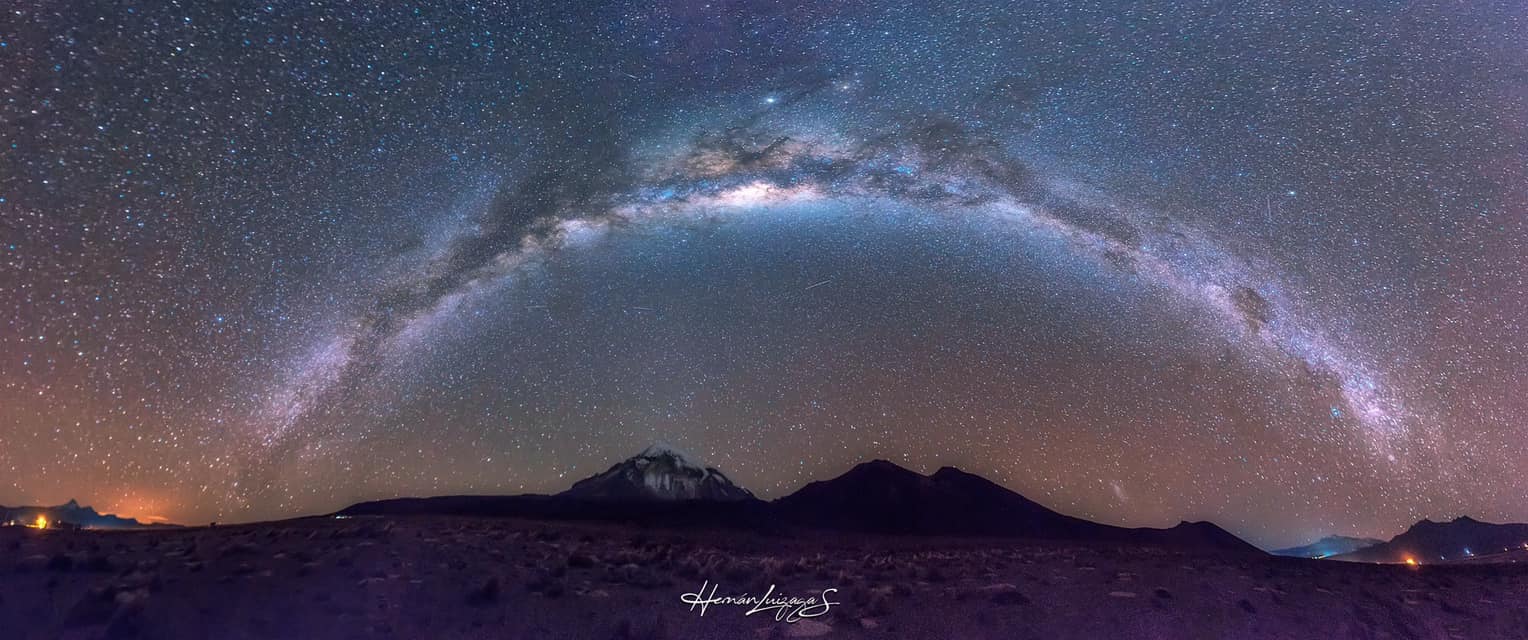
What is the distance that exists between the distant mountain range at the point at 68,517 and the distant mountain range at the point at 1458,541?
3671cm

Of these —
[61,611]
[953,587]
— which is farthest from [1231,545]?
[61,611]

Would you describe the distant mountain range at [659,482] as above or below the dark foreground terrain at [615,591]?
above

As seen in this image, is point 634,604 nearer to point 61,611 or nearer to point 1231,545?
point 61,611

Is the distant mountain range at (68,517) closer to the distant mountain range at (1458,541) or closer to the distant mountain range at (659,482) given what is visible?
the distant mountain range at (659,482)

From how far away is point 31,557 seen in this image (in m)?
8.65

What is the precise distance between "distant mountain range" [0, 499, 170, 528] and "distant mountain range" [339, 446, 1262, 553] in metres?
3.62

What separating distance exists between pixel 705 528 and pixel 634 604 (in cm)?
1327

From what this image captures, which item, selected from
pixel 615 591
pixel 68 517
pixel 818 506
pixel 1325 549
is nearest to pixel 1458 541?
pixel 1325 549

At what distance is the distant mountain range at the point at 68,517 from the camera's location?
Answer: 991 cm

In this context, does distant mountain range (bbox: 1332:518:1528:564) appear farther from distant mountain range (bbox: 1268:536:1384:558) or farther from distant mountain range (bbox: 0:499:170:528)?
distant mountain range (bbox: 0:499:170:528)
